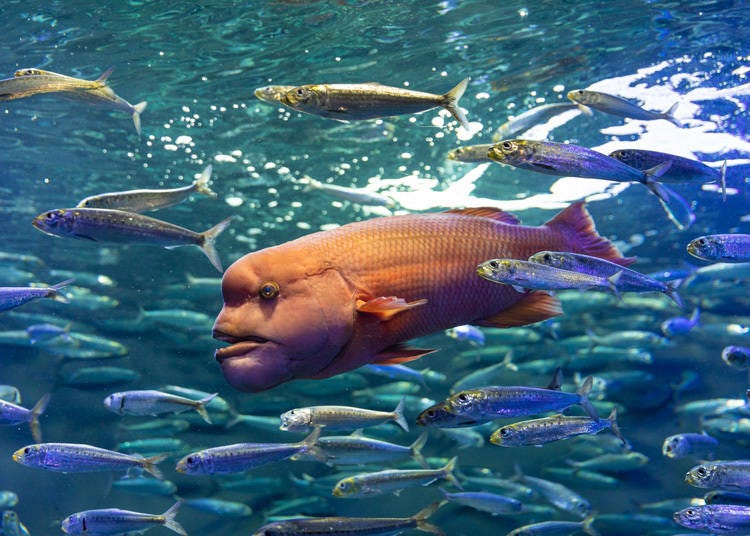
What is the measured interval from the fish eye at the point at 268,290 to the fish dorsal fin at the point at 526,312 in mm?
969

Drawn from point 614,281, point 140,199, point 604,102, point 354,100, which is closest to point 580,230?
point 614,281

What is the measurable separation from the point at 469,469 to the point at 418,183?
614 centimetres

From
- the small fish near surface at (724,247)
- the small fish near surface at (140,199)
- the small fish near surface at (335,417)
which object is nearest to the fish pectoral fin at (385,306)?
the small fish near surface at (140,199)

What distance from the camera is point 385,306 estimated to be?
1975 mm

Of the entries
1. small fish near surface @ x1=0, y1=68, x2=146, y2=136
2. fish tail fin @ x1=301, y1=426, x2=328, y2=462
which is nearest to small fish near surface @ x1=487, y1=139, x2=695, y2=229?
small fish near surface @ x1=0, y1=68, x2=146, y2=136

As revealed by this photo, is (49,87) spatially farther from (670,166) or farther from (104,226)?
(670,166)

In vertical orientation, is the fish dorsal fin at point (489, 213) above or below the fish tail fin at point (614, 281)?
above

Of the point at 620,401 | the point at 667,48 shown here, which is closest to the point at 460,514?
the point at 620,401

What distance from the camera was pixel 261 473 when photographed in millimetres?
10789

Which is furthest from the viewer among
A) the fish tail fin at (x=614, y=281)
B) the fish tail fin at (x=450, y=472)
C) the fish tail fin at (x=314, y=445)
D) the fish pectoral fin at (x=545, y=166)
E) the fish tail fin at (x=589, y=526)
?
the fish tail fin at (x=589, y=526)

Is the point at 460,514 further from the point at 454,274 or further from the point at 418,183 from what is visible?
→ the point at 454,274

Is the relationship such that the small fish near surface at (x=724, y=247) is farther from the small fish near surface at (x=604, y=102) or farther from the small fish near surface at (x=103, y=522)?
the small fish near surface at (x=103, y=522)

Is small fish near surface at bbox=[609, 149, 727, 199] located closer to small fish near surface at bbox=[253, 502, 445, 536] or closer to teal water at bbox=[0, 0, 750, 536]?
small fish near surface at bbox=[253, 502, 445, 536]

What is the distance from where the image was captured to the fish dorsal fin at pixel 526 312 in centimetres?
239
